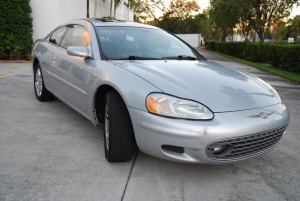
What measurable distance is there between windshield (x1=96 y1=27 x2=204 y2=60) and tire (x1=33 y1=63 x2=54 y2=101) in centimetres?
182

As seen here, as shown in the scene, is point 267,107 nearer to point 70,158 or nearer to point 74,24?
point 70,158

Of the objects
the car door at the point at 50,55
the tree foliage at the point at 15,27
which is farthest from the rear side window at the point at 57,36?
the tree foliage at the point at 15,27

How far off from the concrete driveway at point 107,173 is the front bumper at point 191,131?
0.92ft

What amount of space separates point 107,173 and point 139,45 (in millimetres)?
1644

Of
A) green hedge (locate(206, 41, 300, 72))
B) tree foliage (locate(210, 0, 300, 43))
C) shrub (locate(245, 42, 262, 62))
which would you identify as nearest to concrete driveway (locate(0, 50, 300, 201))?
green hedge (locate(206, 41, 300, 72))

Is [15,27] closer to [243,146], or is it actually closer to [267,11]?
[243,146]

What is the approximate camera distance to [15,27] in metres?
10.6

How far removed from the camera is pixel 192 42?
4797 centimetres

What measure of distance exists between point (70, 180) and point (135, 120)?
0.77m

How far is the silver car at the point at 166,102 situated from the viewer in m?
2.42

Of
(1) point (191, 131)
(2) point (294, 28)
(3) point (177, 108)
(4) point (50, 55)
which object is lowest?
(1) point (191, 131)

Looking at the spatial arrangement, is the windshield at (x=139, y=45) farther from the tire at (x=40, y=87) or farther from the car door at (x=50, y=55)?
the tire at (x=40, y=87)

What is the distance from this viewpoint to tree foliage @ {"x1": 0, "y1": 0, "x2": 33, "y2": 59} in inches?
408

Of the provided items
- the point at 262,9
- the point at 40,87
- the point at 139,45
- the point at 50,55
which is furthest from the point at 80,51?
the point at 262,9
